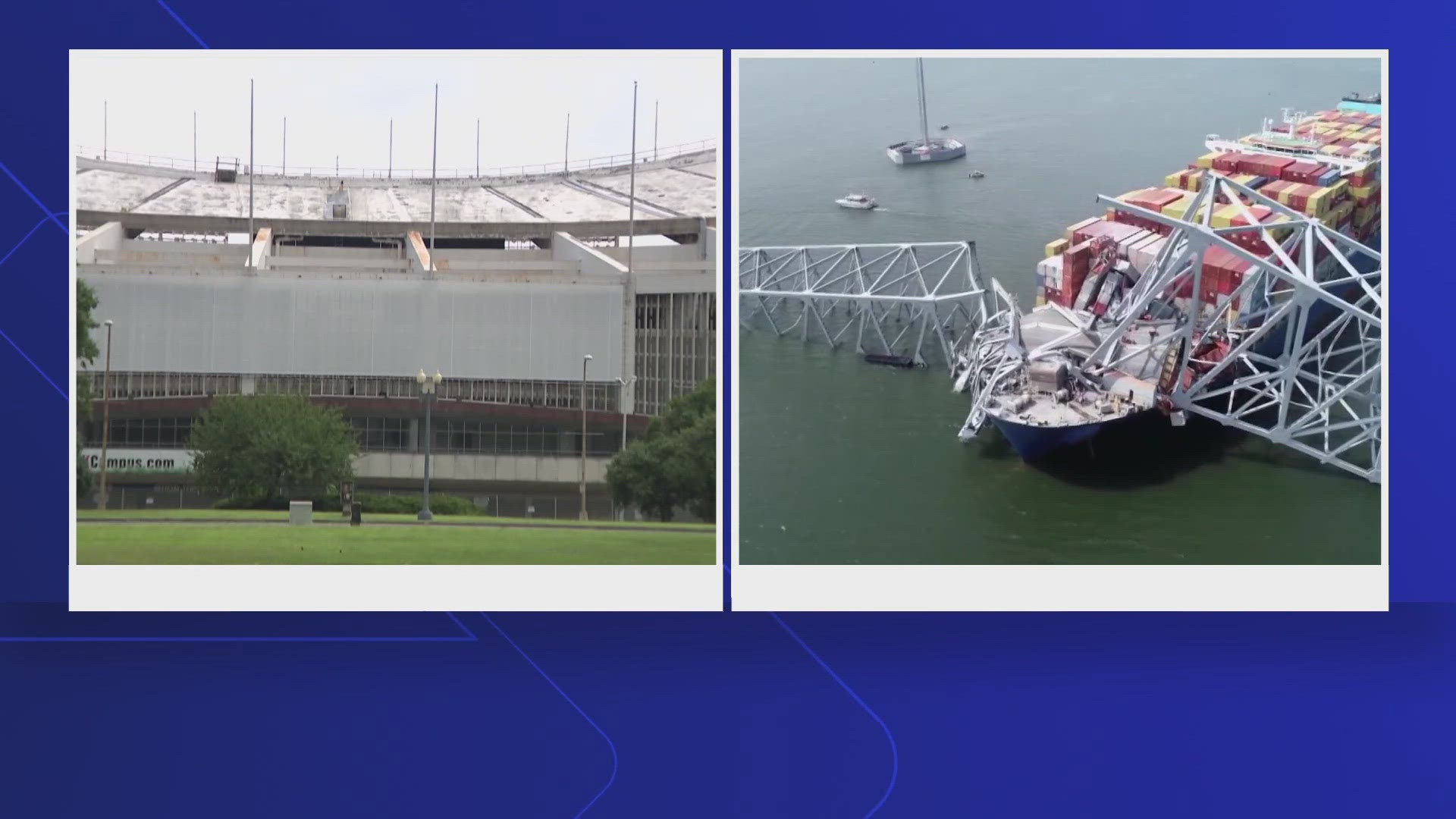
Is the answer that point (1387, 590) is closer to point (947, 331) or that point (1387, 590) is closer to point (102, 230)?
point (947, 331)

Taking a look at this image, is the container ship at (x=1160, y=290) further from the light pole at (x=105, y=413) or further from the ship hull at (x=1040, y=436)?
the light pole at (x=105, y=413)

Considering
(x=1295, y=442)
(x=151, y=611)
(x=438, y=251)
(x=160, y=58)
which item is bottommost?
(x=151, y=611)

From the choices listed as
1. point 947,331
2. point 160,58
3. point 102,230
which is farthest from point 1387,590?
point 102,230

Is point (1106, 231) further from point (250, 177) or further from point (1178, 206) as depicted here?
point (250, 177)

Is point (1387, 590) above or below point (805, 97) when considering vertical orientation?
below
